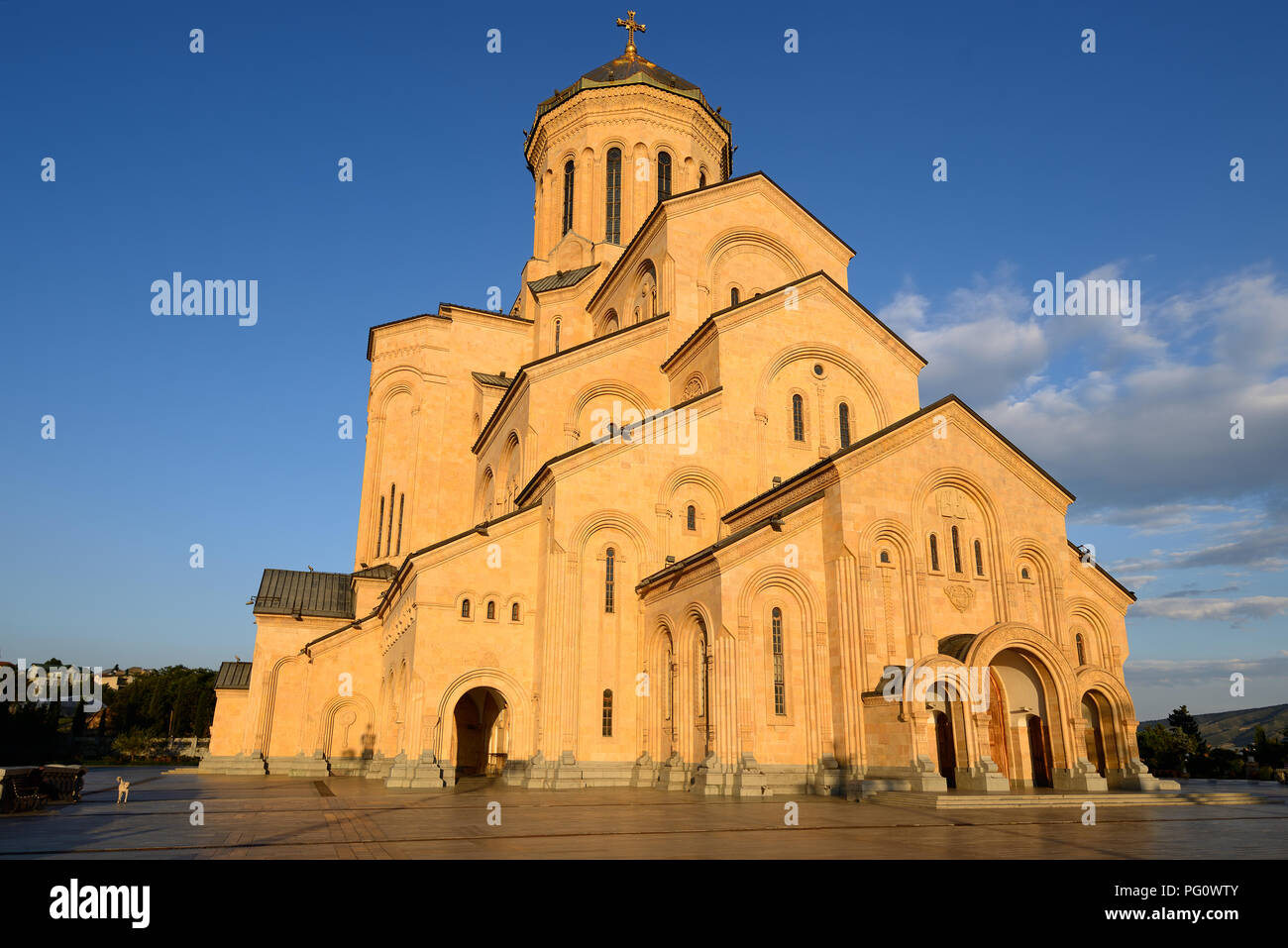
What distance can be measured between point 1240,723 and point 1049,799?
113 m

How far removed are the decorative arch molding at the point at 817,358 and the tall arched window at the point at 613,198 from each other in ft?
51.1

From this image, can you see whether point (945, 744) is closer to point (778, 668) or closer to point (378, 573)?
point (778, 668)

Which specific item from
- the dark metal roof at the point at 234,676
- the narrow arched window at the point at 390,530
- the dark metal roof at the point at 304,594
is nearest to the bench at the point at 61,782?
the dark metal roof at the point at 304,594

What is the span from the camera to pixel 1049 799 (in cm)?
1723

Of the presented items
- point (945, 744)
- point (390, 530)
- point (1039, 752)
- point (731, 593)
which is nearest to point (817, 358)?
point (731, 593)

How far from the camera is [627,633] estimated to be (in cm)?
2427

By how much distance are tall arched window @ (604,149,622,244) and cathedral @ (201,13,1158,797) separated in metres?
6.75

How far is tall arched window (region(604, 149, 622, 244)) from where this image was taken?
39938mm

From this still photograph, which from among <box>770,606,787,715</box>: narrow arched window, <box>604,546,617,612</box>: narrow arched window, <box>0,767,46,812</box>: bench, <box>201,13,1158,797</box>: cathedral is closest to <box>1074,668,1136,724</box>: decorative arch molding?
<box>201,13,1158,797</box>: cathedral

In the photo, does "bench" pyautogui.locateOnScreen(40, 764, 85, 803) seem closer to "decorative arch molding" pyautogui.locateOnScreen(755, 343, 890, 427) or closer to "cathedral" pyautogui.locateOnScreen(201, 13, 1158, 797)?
"cathedral" pyautogui.locateOnScreen(201, 13, 1158, 797)

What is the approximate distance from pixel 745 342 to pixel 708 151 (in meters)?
19.5

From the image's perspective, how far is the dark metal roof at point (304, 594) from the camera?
36125mm

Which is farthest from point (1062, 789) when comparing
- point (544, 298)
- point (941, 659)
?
point (544, 298)
